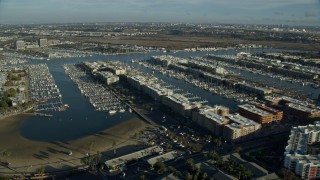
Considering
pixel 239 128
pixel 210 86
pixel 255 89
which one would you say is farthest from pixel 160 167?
pixel 210 86

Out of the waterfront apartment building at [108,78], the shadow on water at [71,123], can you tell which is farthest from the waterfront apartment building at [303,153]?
the waterfront apartment building at [108,78]

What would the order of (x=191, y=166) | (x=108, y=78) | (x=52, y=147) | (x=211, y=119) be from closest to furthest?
(x=191, y=166), (x=52, y=147), (x=211, y=119), (x=108, y=78)

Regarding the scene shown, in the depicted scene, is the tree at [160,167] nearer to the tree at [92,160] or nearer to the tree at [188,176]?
the tree at [188,176]

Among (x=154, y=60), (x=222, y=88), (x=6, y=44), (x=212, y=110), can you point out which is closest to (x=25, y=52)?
(x=6, y=44)

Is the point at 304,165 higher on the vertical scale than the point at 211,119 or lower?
lower

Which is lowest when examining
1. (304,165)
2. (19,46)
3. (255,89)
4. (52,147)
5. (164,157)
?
(52,147)

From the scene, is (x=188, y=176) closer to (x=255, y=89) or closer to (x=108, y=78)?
(x=255, y=89)
